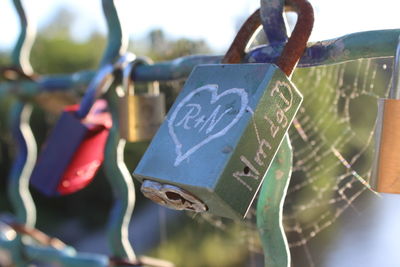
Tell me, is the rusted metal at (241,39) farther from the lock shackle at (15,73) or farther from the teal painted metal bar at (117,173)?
the lock shackle at (15,73)

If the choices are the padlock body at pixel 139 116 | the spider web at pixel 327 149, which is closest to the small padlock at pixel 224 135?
the padlock body at pixel 139 116

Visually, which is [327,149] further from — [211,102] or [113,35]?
[211,102]

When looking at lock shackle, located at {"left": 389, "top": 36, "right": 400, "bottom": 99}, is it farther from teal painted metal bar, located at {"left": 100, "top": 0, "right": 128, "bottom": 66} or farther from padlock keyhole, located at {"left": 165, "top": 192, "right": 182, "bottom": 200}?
teal painted metal bar, located at {"left": 100, "top": 0, "right": 128, "bottom": 66}

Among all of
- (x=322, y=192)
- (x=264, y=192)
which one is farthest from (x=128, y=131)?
(x=322, y=192)

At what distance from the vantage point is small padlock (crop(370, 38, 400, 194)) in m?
0.41

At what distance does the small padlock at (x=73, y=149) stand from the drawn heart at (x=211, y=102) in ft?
1.02

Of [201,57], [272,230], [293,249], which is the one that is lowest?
[293,249]

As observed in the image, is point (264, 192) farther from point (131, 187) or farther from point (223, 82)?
point (131, 187)

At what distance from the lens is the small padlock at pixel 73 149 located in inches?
30.1

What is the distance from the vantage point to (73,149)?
2.54 feet

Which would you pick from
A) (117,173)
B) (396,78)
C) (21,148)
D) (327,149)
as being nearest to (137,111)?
(117,173)

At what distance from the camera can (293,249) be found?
901 millimetres

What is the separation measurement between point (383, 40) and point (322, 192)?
2.69 ft

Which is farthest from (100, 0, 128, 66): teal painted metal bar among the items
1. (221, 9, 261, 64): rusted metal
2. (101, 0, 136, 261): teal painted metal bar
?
(221, 9, 261, 64): rusted metal
